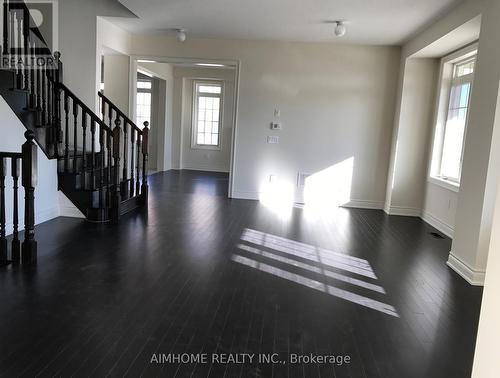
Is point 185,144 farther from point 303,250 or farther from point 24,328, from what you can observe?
point 24,328

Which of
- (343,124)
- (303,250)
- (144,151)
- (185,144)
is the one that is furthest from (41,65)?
(185,144)

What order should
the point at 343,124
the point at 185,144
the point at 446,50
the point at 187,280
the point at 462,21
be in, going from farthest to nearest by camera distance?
the point at 185,144, the point at 343,124, the point at 446,50, the point at 462,21, the point at 187,280

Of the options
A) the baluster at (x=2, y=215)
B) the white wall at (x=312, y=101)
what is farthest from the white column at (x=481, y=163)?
the baluster at (x=2, y=215)

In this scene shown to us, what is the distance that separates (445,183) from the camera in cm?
602

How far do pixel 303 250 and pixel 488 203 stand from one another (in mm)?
1880

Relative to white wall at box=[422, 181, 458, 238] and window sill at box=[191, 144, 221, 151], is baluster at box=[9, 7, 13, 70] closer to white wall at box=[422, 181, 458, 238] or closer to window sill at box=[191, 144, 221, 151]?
white wall at box=[422, 181, 458, 238]

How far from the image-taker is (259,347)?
2.50 m

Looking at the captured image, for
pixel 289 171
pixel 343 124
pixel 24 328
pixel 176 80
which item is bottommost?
pixel 24 328

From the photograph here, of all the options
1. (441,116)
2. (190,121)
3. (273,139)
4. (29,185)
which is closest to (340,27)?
(441,116)

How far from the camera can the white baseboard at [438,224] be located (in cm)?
576

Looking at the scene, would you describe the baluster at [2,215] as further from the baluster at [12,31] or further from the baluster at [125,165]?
the baluster at [125,165]

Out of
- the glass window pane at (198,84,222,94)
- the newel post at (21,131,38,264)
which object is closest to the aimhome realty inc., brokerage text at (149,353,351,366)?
the newel post at (21,131,38,264)

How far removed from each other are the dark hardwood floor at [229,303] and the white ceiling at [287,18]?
9.50ft

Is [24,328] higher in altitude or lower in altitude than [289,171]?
lower
